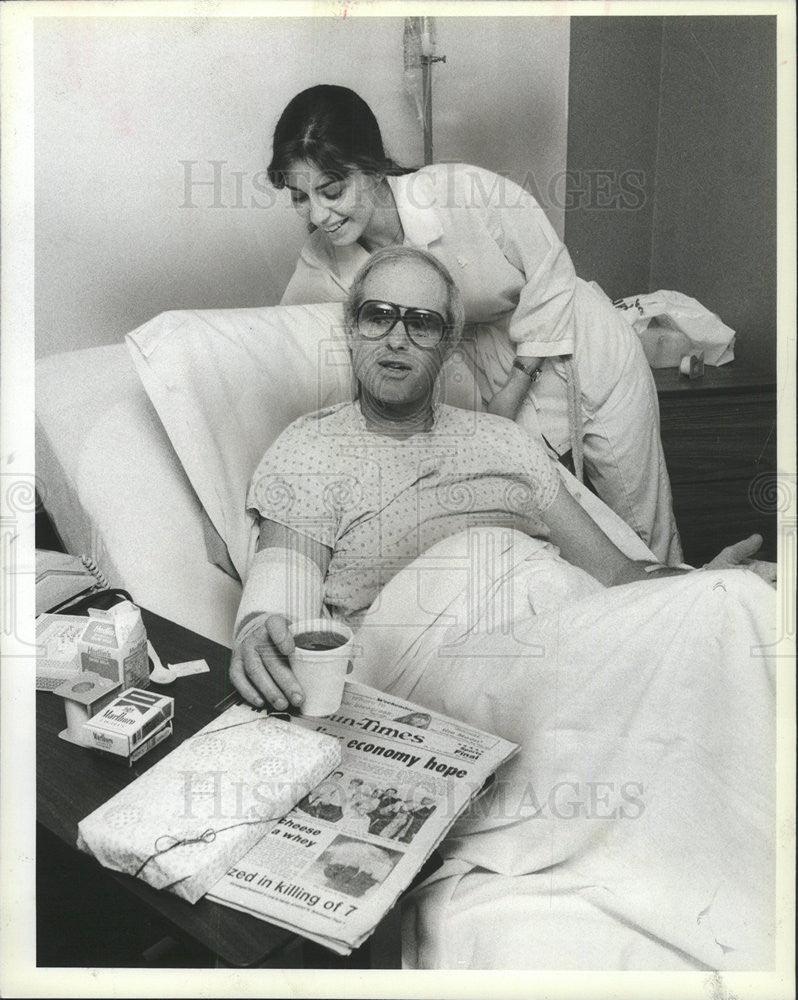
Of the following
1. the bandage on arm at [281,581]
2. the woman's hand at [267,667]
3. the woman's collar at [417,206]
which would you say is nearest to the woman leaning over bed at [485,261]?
the woman's collar at [417,206]

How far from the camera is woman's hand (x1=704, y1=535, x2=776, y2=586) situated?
4.52ft

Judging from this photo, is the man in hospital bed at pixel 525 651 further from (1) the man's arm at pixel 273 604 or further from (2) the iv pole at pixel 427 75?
(2) the iv pole at pixel 427 75

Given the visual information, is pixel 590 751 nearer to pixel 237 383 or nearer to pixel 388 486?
pixel 388 486

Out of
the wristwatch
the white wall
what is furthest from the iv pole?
the wristwatch

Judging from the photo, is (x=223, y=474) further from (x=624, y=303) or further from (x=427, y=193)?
(x=624, y=303)

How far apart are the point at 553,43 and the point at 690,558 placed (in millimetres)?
731

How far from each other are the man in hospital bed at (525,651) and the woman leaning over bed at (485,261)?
38mm

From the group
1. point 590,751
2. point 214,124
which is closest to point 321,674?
point 590,751

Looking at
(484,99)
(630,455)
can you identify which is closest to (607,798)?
(630,455)

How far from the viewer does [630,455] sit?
136 cm

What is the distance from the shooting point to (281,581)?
1.31 m

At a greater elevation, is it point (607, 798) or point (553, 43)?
point (553, 43)

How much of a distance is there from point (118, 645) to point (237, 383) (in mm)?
379

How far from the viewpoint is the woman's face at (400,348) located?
130cm
